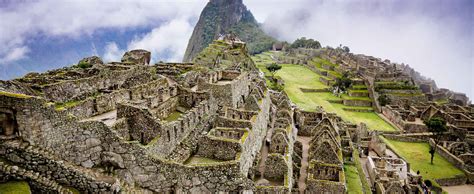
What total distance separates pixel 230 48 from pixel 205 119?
147 ft

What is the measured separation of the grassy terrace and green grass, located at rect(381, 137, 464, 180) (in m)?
5.70

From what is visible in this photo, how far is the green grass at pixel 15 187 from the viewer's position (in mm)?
12731

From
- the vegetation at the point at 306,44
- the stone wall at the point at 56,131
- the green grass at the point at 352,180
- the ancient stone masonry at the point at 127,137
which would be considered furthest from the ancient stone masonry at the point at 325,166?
the vegetation at the point at 306,44

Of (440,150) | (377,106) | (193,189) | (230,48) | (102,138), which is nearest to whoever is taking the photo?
(102,138)

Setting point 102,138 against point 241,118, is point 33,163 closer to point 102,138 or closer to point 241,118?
point 102,138

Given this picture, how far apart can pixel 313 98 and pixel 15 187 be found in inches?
2385

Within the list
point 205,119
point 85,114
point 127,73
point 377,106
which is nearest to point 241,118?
point 205,119

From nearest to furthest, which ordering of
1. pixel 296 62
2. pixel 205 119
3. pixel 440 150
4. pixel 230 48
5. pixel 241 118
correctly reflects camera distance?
1. pixel 205 119
2. pixel 241 118
3. pixel 440 150
4. pixel 230 48
5. pixel 296 62

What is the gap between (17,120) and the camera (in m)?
13.9

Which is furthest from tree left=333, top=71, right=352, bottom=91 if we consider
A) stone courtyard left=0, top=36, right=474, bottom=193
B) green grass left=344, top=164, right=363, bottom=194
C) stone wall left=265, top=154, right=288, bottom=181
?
stone wall left=265, top=154, right=288, bottom=181

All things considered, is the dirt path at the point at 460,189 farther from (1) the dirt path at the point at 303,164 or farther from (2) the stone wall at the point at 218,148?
(2) the stone wall at the point at 218,148

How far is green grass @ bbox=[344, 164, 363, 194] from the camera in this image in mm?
28464

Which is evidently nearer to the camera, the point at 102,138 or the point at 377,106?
the point at 102,138

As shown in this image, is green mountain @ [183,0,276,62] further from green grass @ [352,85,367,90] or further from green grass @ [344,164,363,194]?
green grass @ [344,164,363,194]
